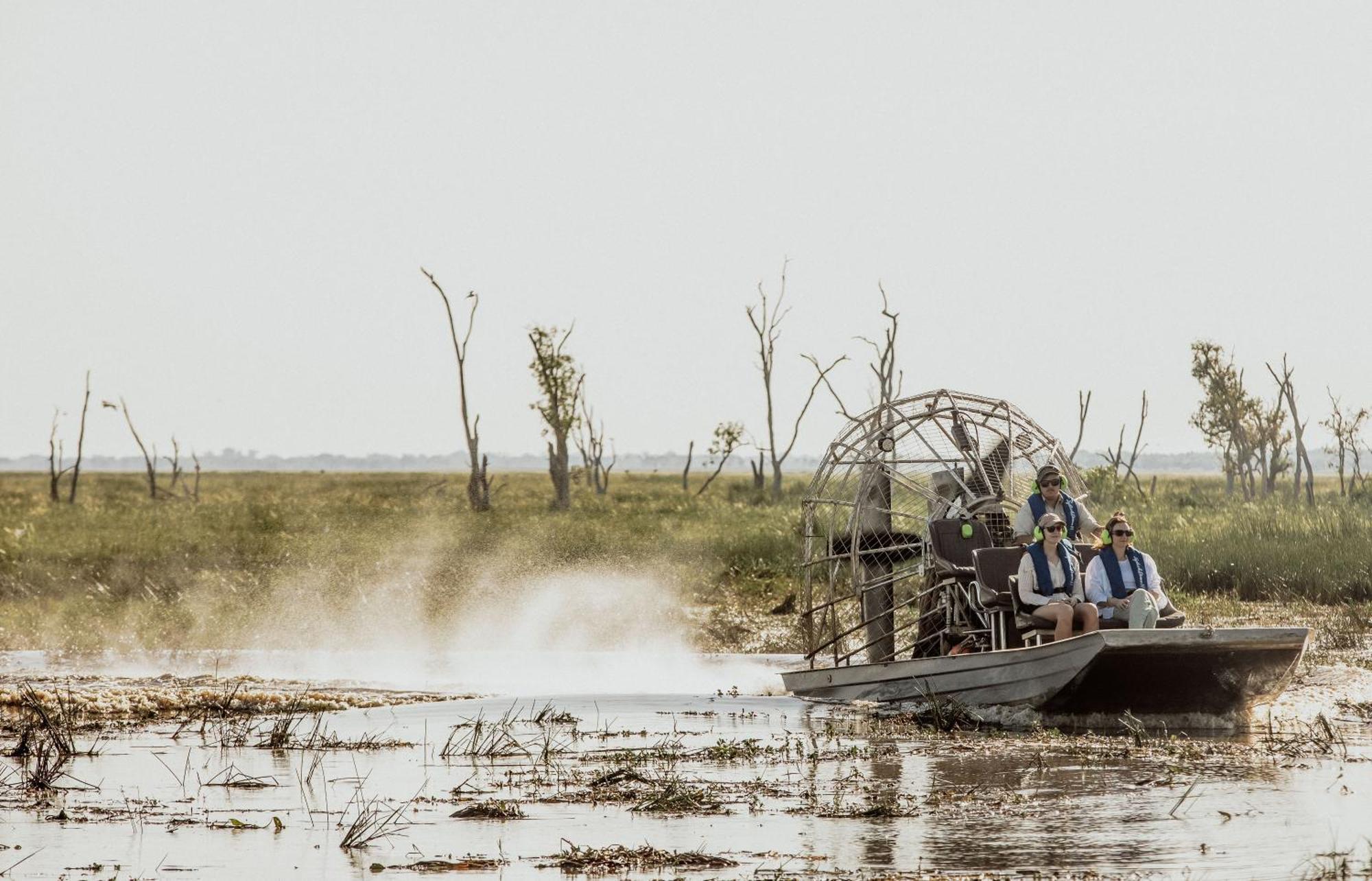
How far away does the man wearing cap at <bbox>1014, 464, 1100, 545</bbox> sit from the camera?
50.8ft

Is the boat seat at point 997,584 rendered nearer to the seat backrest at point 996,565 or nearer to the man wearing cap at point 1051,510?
the seat backrest at point 996,565

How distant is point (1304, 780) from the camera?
466 inches

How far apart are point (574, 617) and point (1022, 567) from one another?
48.2ft

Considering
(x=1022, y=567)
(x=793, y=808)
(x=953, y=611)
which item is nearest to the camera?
(x=793, y=808)

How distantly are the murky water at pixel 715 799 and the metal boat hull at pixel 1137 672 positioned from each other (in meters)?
0.56

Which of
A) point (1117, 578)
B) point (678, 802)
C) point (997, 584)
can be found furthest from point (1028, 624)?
point (678, 802)

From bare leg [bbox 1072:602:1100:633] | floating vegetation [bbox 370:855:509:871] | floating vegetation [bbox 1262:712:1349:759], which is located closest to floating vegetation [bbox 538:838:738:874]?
floating vegetation [bbox 370:855:509:871]

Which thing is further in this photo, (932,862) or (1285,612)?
(1285,612)

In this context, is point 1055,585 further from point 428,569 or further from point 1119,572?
point 428,569

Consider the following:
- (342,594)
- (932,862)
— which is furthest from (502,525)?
(932,862)

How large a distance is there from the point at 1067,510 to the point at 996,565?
803 mm

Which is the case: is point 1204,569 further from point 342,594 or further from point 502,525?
point 502,525

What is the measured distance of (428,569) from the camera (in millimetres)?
33062

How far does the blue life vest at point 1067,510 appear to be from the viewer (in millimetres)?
15656
